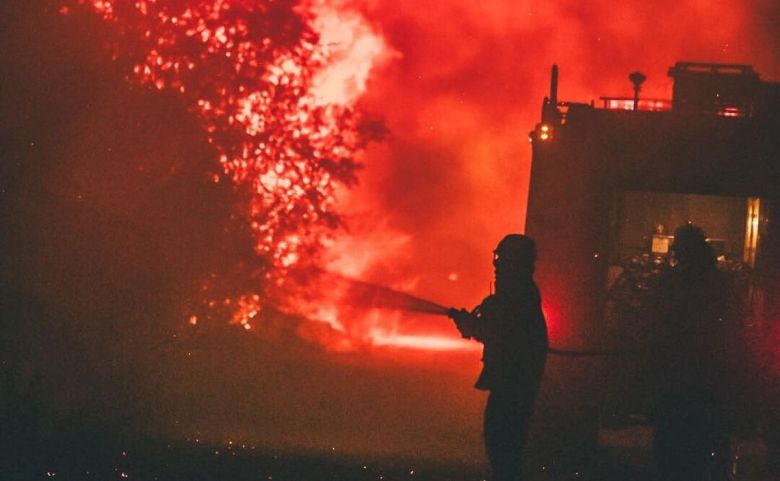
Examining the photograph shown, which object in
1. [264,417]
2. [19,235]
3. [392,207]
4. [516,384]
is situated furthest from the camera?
[392,207]

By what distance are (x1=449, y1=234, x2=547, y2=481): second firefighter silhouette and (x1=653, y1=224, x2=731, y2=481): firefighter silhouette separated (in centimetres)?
105

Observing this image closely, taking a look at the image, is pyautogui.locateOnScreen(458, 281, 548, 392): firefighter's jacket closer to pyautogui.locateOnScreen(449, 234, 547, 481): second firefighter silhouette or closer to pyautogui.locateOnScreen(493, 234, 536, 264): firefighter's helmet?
pyautogui.locateOnScreen(449, 234, 547, 481): second firefighter silhouette

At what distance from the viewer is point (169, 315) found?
1266cm

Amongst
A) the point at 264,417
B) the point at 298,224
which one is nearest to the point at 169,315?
the point at 264,417

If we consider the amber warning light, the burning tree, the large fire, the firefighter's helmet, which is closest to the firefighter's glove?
the firefighter's helmet

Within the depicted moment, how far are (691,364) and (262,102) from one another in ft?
27.7

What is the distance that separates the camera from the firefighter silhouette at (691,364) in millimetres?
7340

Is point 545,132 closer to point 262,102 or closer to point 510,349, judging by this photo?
point 510,349

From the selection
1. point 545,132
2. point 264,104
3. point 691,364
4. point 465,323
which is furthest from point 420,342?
point 465,323

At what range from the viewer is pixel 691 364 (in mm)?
7398

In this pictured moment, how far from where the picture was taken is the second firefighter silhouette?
271 inches

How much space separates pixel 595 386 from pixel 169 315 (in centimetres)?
532

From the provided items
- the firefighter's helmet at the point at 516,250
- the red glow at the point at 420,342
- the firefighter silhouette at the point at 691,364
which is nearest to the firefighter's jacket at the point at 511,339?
the firefighter's helmet at the point at 516,250

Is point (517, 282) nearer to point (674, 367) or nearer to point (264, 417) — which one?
point (674, 367)
